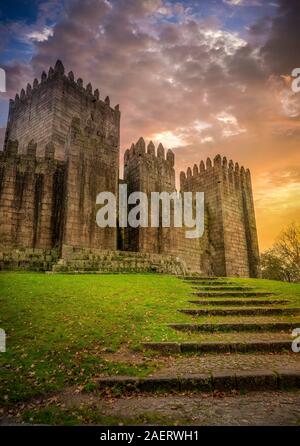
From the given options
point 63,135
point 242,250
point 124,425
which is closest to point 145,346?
point 124,425

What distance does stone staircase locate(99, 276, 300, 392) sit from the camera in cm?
465

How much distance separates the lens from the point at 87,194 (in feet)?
57.8

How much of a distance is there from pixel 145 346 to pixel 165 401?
178cm

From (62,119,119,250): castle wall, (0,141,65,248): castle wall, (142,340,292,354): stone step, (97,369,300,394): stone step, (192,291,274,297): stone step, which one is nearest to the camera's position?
(97,369,300,394): stone step

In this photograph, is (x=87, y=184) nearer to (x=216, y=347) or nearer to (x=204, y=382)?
(x=216, y=347)

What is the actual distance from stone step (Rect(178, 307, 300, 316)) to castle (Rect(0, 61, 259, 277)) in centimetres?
797

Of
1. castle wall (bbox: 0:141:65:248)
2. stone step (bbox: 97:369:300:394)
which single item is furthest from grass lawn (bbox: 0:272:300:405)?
castle wall (bbox: 0:141:65:248)

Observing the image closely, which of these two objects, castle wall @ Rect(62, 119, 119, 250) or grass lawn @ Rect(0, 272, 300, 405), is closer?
grass lawn @ Rect(0, 272, 300, 405)

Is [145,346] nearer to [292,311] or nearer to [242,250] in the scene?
[292,311]

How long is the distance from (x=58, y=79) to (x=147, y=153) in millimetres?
11412

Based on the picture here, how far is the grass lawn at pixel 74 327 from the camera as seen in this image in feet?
16.0

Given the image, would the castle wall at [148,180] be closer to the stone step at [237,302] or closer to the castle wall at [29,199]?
the castle wall at [29,199]

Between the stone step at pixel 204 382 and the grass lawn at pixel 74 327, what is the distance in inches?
11.7

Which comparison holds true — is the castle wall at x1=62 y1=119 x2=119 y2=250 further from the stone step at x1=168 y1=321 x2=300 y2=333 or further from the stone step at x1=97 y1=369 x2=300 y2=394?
the stone step at x1=97 y1=369 x2=300 y2=394
